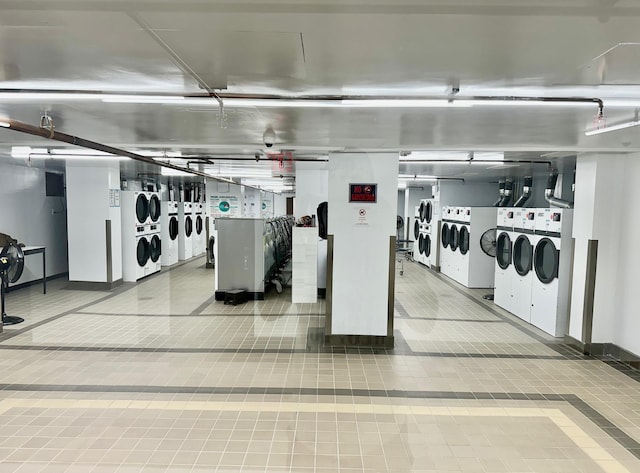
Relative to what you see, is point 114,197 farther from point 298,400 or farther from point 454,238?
point 454,238

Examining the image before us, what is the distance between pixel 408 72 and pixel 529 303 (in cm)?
565

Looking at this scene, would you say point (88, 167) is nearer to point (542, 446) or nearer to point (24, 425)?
point (24, 425)

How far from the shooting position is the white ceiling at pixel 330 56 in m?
1.79

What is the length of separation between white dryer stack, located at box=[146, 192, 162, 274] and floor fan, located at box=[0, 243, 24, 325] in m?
3.74

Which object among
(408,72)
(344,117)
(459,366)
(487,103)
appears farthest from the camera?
(459,366)

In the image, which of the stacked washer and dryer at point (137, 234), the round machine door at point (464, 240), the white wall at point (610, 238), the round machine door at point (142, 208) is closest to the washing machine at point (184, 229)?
the stacked washer and dryer at point (137, 234)

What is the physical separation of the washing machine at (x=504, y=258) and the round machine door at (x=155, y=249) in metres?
8.25

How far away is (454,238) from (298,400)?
7705 mm

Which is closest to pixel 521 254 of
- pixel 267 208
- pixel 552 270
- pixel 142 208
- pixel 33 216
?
pixel 552 270

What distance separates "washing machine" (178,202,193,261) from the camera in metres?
13.1

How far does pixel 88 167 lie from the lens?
28.8 feet

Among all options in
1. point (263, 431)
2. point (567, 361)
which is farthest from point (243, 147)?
point (567, 361)

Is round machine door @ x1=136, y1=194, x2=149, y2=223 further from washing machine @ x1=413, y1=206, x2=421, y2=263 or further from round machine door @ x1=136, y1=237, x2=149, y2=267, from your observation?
washing machine @ x1=413, y1=206, x2=421, y2=263

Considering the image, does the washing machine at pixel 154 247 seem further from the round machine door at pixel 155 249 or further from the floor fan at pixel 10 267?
the floor fan at pixel 10 267
